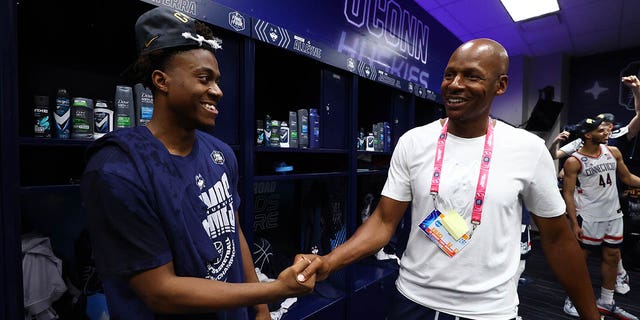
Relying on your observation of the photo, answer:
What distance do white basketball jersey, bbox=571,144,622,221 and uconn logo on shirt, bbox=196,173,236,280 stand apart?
372cm

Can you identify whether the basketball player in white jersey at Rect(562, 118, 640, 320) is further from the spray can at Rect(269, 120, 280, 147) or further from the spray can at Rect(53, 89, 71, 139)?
the spray can at Rect(53, 89, 71, 139)

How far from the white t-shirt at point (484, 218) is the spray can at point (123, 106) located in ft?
3.77

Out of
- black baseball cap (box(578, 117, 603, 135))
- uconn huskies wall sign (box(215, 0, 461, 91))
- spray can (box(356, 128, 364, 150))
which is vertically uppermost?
uconn huskies wall sign (box(215, 0, 461, 91))

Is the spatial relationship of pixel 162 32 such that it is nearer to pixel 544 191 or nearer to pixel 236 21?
pixel 236 21

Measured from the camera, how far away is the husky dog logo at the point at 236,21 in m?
1.48

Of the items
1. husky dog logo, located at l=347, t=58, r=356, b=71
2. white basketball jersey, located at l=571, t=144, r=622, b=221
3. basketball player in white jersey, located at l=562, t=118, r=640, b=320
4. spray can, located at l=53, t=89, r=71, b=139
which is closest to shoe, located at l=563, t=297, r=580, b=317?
basketball player in white jersey, located at l=562, t=118, r=640, b=320

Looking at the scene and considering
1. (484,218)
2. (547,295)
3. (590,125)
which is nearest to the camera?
(484,218)

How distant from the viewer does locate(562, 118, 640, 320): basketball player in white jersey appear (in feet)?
10.4

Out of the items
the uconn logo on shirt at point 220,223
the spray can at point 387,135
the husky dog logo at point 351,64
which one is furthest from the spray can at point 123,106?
the spray can at point 387,135

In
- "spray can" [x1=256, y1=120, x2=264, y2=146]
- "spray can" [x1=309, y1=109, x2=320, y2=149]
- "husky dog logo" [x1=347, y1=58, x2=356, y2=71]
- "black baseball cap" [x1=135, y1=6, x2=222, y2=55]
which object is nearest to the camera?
"black baseball cap" [x1=135, y1=6, x2=222, y2=55]

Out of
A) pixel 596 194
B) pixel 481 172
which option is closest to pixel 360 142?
pixel 481 172

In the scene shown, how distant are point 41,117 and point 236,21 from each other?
0.87 metres

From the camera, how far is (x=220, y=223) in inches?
38.5

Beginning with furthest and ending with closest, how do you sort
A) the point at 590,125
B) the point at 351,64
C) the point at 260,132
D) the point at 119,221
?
the point at 590,125
the point at 351,64
the point at 260,132
the point at 119,221
